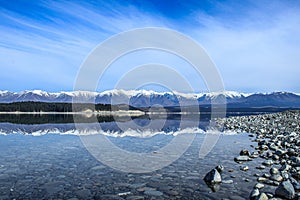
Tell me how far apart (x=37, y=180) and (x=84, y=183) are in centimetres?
153

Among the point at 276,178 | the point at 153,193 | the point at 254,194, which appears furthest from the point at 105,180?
the point at 276,178

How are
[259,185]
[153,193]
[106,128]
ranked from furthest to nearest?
[106,128]
[259,185]
[153,193]

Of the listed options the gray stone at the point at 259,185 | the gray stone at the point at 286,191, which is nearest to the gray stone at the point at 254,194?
the gray stone at the point at 286,191

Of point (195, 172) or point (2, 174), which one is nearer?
point (2, 174)

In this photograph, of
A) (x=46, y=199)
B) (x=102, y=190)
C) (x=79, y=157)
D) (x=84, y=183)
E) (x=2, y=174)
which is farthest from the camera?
(x=79, y=157)

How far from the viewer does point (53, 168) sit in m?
10.2

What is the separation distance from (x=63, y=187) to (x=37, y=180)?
3.93 feet

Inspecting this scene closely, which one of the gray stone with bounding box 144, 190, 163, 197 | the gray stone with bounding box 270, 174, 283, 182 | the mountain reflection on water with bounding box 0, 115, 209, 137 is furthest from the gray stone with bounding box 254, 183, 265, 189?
the mountain reflection on water with bounding box 0, 115, 209, 137

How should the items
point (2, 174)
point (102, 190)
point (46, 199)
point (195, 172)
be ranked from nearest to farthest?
point (46, 199), point (102, 190), point (2, 174), point (195, 172)

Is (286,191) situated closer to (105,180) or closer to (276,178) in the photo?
(276,178)

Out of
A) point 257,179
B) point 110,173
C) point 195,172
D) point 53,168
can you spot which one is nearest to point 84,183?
point 110,173

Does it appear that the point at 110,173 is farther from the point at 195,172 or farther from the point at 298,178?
the point at 298,178

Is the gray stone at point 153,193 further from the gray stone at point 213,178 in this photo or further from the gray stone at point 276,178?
the gray stone at point 276,178

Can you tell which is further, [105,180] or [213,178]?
[105,180]
